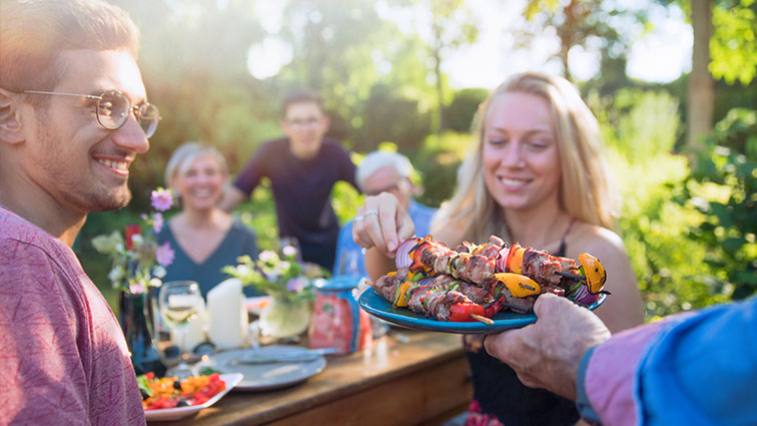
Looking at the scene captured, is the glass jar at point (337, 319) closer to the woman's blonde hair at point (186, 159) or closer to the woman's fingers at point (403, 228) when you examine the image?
the woman's fingers at point (403, 228)

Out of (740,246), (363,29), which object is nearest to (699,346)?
(740,246)

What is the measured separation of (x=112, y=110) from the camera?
1.72 metres

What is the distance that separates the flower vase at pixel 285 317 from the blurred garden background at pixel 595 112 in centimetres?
153

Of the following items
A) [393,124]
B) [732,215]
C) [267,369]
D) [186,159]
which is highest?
[393,124]

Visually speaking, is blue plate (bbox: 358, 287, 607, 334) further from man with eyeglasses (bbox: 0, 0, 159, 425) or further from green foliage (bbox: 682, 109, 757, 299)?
green foliage (bbox: 682, 109, 757, 299)

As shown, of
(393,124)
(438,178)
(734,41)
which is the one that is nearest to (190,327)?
(734,41)

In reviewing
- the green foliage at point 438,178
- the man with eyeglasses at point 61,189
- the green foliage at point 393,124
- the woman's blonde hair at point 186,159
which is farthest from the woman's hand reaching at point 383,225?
the green foliage at point 393,124

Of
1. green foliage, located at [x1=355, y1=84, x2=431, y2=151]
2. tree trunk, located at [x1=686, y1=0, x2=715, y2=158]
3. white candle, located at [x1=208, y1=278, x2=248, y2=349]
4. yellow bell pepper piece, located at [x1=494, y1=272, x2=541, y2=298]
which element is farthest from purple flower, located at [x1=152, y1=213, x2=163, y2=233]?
green foliage, located at [x1=355, y1=84, x2=431, y2=151]

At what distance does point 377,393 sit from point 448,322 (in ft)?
3.67

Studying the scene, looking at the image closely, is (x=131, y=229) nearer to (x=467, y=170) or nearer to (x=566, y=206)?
(x=467, y=170)

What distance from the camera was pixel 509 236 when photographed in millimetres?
2701

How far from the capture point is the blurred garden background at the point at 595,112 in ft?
12.7

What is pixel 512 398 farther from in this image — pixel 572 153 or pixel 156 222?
pixel 156 222

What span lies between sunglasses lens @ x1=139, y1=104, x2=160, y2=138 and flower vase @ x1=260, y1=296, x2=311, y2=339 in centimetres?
115
